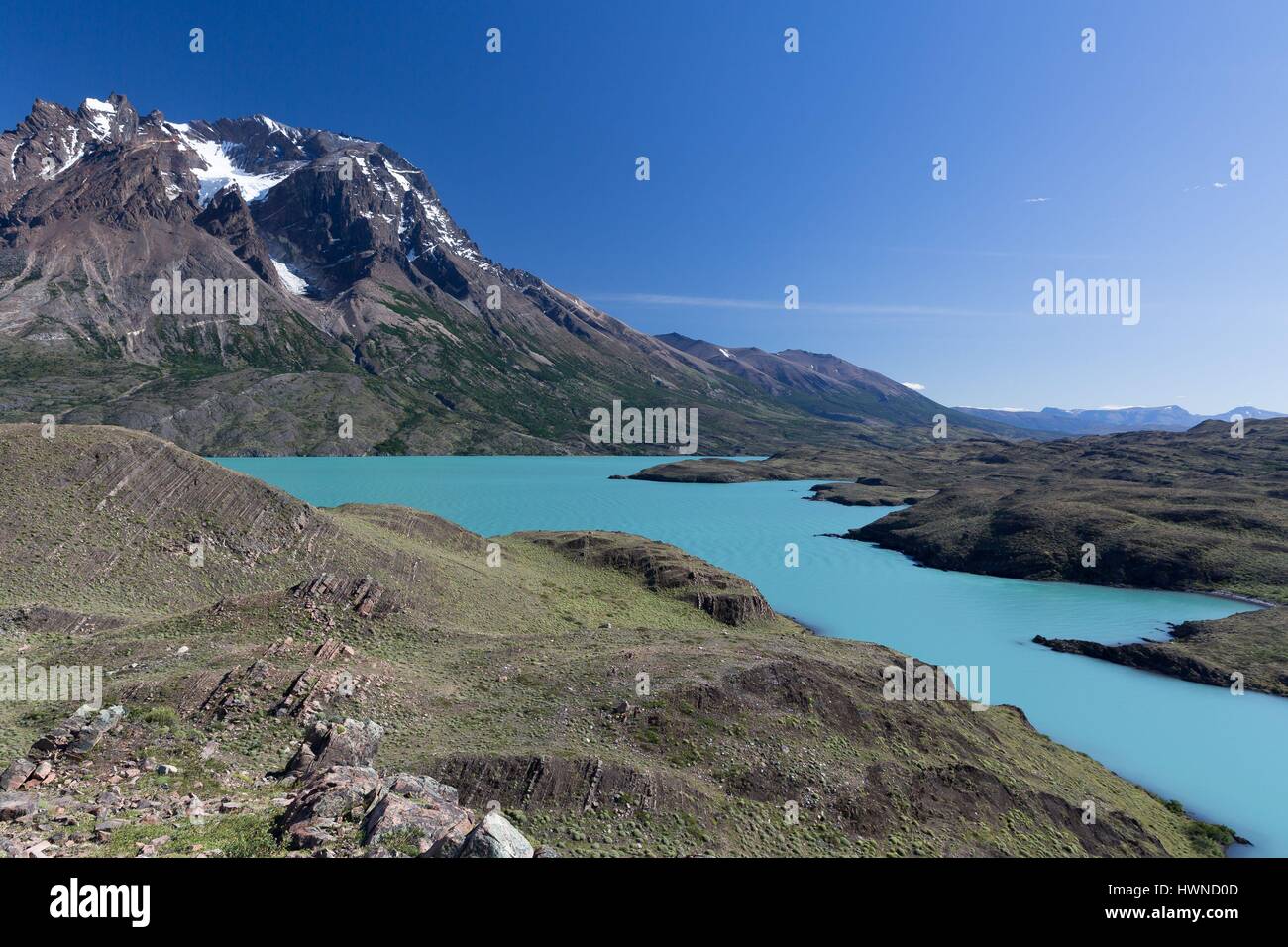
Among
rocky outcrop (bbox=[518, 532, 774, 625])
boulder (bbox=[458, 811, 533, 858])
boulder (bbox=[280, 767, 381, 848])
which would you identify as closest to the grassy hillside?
boulder (bbox=[280, 767, 381, 848])

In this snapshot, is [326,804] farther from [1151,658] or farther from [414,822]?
[1151,658]

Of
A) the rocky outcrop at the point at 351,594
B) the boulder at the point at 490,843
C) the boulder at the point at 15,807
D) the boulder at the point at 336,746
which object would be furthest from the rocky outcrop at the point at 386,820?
the rocky outcrop at the point at 351,594

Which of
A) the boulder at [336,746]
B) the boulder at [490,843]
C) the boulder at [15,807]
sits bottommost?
the boulder at [336,746]

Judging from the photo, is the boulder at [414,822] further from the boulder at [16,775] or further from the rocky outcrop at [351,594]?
the rocky outcrop at [351,594]

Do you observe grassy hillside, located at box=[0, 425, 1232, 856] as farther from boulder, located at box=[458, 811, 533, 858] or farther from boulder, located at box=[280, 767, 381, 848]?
boulder, located at box=[458, 811, 533, 858]

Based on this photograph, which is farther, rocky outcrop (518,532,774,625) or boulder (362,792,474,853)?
rocky outcrop (518,532,774,625)
